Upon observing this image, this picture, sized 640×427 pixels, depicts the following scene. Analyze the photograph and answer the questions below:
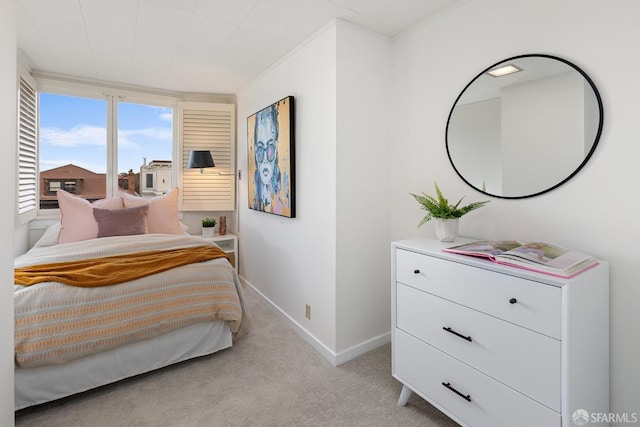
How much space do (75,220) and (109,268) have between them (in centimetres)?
128

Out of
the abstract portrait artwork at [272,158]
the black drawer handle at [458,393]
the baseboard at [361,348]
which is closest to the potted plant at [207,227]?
the abstract portrait artwork at [272,158]

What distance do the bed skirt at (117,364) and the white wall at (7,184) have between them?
0.84 m

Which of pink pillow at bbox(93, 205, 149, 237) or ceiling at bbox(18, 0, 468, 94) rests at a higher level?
ceiling at bbox(18, 0, 468, 94)

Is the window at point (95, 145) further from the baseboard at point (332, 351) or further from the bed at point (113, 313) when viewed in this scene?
the baseboard at point (332, 351)

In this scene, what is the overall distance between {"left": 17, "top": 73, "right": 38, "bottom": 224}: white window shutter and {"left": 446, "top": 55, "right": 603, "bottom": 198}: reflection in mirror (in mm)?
3558

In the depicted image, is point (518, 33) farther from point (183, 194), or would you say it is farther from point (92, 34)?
point (183, 194)

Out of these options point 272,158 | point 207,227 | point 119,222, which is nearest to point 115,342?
point 119,222

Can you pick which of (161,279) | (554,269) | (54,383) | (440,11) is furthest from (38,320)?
(440,11)

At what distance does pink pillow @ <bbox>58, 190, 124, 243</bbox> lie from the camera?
115 inches

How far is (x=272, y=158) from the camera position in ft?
9.66

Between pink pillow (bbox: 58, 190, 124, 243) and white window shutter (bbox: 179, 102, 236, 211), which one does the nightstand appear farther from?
pink pillow (bbox: 58, 190, 124, 243)

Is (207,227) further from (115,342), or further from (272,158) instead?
(115,342)

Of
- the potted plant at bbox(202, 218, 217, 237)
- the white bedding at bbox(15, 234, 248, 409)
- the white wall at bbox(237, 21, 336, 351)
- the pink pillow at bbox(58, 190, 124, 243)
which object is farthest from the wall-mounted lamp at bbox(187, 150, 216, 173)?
the white bedding at bbox(15, 234, 248, 409)

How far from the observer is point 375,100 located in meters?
2.38
